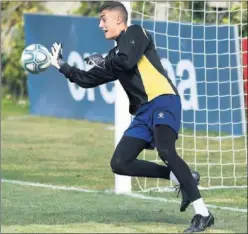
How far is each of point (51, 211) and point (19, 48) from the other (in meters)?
15.4

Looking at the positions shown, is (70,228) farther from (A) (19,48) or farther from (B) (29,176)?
(A) (19,48)

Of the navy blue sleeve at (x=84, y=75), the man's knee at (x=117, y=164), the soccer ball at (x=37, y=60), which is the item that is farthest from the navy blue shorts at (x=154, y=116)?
the soccer ball at (x=37, y=60)

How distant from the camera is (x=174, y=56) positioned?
16609mm

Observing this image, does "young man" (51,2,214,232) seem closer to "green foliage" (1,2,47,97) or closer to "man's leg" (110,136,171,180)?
"man's leg" (110,136,171,180)

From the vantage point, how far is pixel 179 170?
26.1 ft

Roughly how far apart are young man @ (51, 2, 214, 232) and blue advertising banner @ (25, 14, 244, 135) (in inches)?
221

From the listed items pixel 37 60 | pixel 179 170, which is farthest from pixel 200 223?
pixel 37 60

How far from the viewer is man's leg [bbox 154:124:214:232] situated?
790 cm

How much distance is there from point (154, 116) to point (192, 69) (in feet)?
28.0

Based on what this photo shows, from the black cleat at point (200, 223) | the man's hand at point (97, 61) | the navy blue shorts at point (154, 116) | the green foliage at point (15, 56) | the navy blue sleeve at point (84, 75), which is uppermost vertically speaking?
the green foliage at point (15, 56)

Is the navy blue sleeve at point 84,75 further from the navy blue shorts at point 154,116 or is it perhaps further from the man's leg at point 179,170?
the man's leg at point 179,170

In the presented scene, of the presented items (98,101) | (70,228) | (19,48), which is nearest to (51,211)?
(70,228)

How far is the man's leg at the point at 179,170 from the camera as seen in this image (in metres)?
7.90

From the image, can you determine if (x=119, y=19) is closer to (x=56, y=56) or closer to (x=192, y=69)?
(x=56, y=56)
